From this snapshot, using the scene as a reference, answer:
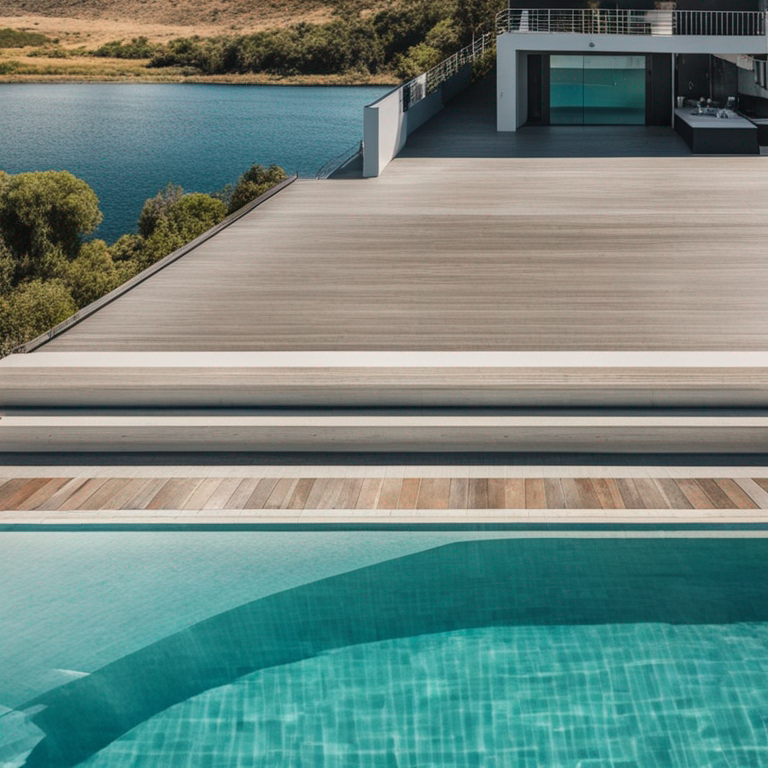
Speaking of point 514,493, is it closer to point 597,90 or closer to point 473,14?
point 597,90

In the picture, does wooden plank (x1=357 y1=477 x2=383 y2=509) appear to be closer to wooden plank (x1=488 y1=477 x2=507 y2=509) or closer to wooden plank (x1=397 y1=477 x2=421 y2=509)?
wooden plank (x1=397 y1=477 x2=421 y2=509)

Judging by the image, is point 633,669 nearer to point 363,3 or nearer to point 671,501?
point 671,501

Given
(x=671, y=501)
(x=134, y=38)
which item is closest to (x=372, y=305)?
(x=671, y=501)

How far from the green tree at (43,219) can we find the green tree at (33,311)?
898 centimetres

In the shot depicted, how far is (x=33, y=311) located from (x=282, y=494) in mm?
40892

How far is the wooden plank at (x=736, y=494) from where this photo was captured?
254 inches

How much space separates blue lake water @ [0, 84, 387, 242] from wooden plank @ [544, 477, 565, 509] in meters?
61.7

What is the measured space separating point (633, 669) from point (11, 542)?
11.1 feet

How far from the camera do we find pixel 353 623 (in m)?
5.31

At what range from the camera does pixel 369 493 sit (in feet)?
22.2

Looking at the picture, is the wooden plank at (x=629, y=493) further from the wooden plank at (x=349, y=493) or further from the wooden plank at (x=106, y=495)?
the wooden plank at (x=106, y=495)

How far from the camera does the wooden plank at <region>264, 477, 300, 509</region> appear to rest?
259 inches

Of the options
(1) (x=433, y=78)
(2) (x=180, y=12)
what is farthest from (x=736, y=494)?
(2) (x=180, y=12)

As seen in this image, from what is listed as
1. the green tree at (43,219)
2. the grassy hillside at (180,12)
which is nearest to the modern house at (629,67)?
the green tree at (43,219)
